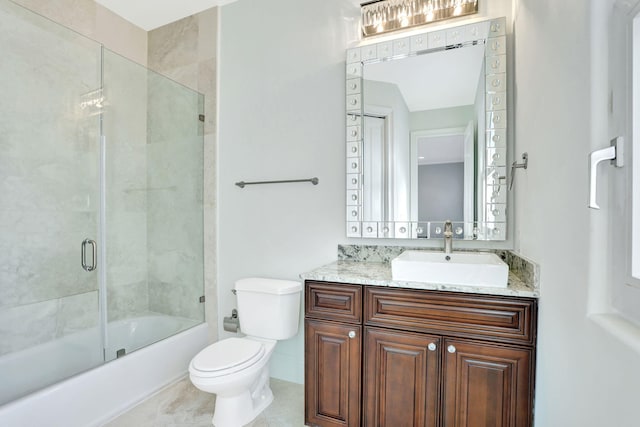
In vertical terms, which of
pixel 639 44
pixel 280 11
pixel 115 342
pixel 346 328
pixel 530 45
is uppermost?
pixel 280 11

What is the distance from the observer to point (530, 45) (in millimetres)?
1370

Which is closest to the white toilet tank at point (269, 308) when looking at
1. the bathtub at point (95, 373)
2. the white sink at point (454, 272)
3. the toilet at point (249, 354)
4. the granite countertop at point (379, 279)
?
the toilet at point (249, 354)

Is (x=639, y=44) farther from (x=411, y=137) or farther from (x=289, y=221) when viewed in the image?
(x=289, y=221)

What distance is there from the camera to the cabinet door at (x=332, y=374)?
5.00 ft

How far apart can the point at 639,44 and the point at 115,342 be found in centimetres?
276

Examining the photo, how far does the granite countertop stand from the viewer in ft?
4.20

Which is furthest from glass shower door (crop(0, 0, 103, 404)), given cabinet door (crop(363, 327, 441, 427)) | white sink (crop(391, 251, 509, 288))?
white sink (crop(391, 251, 509, 288))

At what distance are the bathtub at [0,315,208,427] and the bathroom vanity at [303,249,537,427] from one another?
1137 mm

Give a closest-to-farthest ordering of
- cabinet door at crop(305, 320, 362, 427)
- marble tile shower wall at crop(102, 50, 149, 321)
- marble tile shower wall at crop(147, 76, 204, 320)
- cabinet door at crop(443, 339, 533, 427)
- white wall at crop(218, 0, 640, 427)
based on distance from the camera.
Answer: white wall at crop(218, 0, 640, 427) → cabinet door at crop(443, 339, 533, 427) → cabinet door at crop(305, 320, 362, 427) → marble tile shower wall at crop(102, 50, 149, 321) → marble tile shower wall at crop(147, 76, 204, 320)

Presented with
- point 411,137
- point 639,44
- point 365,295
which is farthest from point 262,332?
point 639,44

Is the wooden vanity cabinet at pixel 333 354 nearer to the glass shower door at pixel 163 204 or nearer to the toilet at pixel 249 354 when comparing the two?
the toilet at pixel 249 354

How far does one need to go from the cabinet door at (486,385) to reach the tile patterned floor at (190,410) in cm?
89

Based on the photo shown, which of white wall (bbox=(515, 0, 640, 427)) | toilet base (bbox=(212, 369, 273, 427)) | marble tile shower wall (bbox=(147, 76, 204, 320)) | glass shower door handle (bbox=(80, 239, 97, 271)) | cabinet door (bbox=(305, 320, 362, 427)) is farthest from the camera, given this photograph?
marble tile shower wall (bbox=(147, 76, 204, 320))

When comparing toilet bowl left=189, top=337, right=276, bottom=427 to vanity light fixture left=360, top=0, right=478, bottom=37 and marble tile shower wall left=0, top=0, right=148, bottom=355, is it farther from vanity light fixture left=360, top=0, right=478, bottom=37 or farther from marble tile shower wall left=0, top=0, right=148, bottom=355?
vanity light fixture left=360, top=0, right=478, bottom=37
